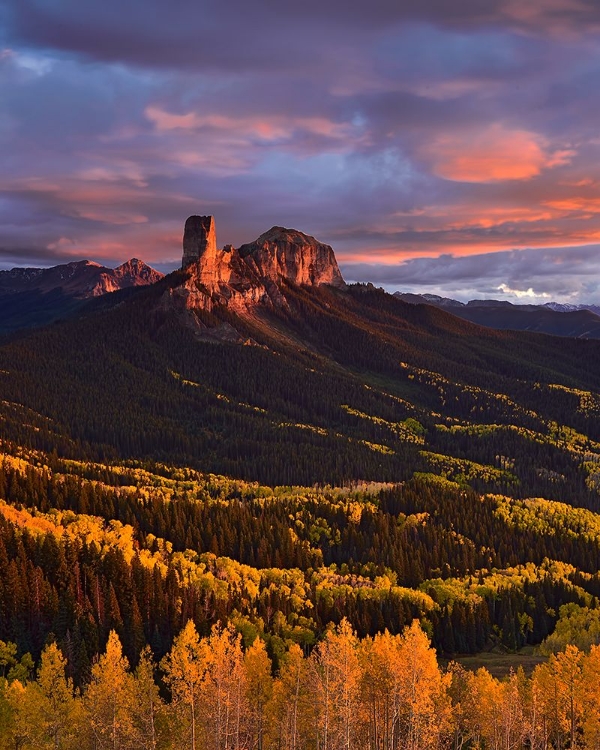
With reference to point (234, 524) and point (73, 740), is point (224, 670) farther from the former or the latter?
point (234, 524)

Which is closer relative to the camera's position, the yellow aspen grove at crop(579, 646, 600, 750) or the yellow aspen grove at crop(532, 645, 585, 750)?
the yellow aspen grove at crop(579, 646, 600, 750)

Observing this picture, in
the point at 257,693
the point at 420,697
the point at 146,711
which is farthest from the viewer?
the point at 257,693

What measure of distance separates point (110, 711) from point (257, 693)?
67.1 feet

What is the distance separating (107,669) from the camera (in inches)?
3061

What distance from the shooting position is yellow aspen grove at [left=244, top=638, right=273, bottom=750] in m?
85.9

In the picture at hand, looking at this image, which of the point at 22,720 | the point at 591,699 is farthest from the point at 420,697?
the point at 22,720

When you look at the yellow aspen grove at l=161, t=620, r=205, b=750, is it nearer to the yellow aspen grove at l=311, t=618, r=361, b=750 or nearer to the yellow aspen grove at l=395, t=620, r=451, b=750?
the yellow aspen grove at l=311, t=618, r=361, b=750

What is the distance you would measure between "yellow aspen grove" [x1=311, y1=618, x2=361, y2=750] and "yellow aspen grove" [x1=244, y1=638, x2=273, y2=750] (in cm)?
827

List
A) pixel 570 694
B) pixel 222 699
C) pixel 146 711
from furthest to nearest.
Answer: pixel 570 694
pixel 146 711
pixel 222 699

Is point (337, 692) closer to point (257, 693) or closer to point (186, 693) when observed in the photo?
point (257, 693)

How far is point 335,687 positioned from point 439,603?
97302mm

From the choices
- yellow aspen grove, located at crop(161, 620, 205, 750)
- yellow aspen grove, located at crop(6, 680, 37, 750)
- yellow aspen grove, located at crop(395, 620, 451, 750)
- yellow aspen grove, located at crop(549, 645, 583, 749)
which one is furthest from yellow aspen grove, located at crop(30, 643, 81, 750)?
yellow aspen grove, located at crop(549, 645, 583, 749)

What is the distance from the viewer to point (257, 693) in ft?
290

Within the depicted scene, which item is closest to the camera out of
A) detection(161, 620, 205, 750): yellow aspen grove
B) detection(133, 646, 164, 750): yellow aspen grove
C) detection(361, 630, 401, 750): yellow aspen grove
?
detection(161, 620, 205, 750): yellow aspen grove
